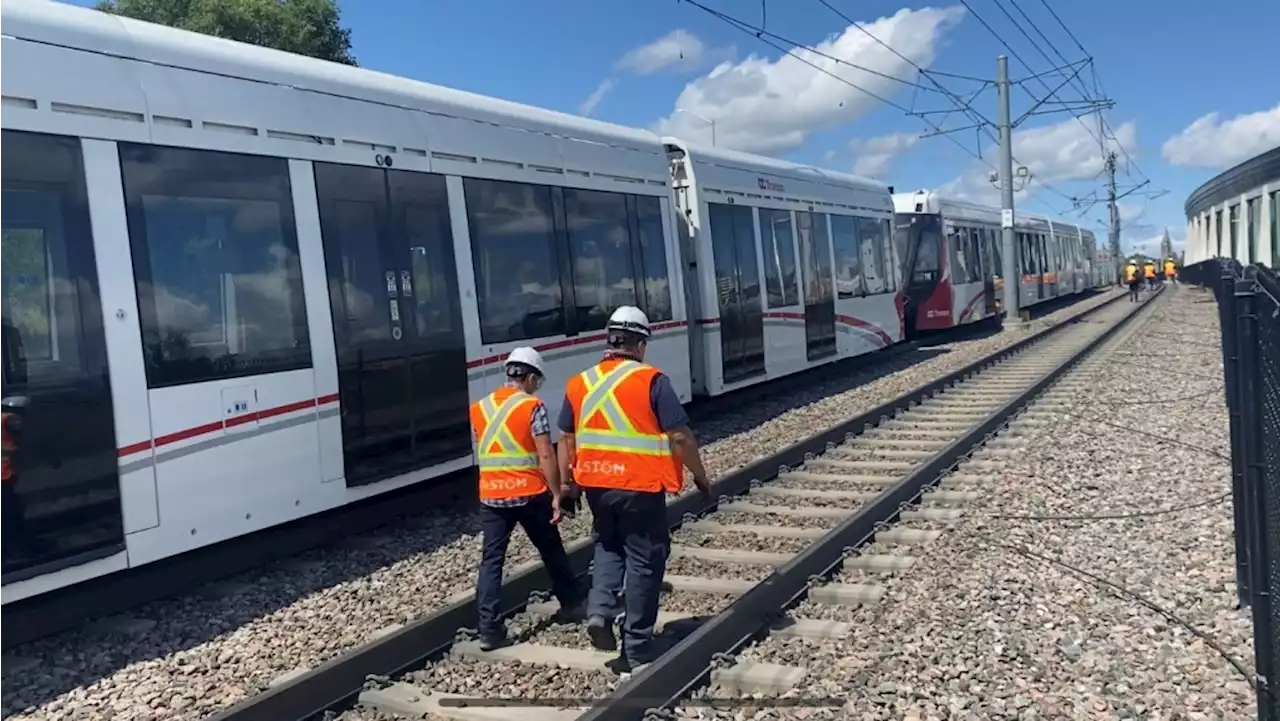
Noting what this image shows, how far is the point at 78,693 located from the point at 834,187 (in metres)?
14.4

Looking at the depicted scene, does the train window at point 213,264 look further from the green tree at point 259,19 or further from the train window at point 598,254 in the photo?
the green tree at point 259,19

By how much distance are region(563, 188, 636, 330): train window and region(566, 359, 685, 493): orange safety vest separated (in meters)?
5.06

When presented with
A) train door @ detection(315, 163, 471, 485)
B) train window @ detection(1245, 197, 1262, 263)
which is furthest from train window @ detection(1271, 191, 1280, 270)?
train door @ detection(315, 163, 471, 485)

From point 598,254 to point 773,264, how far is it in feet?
15.8

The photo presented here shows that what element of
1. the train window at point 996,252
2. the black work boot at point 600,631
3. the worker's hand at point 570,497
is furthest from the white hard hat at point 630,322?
the train window at point 996,252

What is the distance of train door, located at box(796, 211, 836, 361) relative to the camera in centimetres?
1615

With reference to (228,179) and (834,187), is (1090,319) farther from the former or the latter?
(228,179)

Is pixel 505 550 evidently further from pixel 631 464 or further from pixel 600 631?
pixel 631 464

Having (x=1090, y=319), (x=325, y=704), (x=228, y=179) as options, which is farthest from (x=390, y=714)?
(x=1090, y=319)

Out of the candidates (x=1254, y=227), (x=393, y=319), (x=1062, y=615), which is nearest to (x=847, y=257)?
(x=393, y=319)

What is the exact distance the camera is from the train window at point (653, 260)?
11.8 metres

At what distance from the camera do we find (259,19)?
29.8 metres

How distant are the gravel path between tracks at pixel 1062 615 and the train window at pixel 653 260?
162 inches

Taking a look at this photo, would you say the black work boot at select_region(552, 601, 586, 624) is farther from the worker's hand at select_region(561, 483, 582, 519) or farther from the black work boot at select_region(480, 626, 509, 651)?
the worker's hand at select_region(561, 483, 582, 519)
